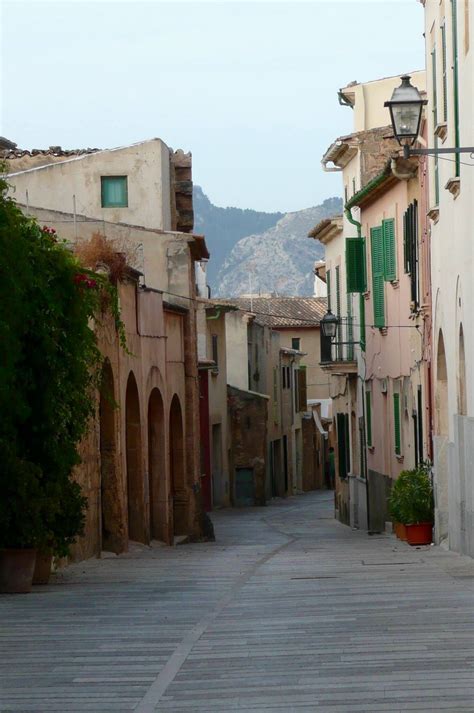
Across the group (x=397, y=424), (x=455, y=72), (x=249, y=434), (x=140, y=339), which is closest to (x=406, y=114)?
(x=455, y=72)

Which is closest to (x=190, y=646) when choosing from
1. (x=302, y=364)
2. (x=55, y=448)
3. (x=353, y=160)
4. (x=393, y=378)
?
(x=55, y=448)

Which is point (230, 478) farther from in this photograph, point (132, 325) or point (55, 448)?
point (55, 448)

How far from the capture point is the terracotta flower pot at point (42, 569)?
1600cm

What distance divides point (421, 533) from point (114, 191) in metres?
16.8

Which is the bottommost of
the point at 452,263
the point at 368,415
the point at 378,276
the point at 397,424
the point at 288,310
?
the point at 397,424

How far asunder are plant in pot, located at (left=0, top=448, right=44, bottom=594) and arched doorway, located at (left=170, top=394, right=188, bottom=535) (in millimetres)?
18086

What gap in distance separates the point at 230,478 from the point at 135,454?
31945 mm

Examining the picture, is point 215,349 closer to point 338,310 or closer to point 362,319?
point 338,310

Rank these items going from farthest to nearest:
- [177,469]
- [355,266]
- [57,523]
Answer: [355,266] < [177,469] < [57,523]

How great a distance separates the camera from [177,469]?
33656mm

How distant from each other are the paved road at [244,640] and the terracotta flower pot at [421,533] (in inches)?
256

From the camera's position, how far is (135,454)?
89.5ft

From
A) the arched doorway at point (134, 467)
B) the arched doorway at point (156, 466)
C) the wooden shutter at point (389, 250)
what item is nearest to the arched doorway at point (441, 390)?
the arched doorway at point (134, 467)

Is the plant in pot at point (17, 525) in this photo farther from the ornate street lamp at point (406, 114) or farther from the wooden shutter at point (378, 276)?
the wooden shutter at point (378, 276)
